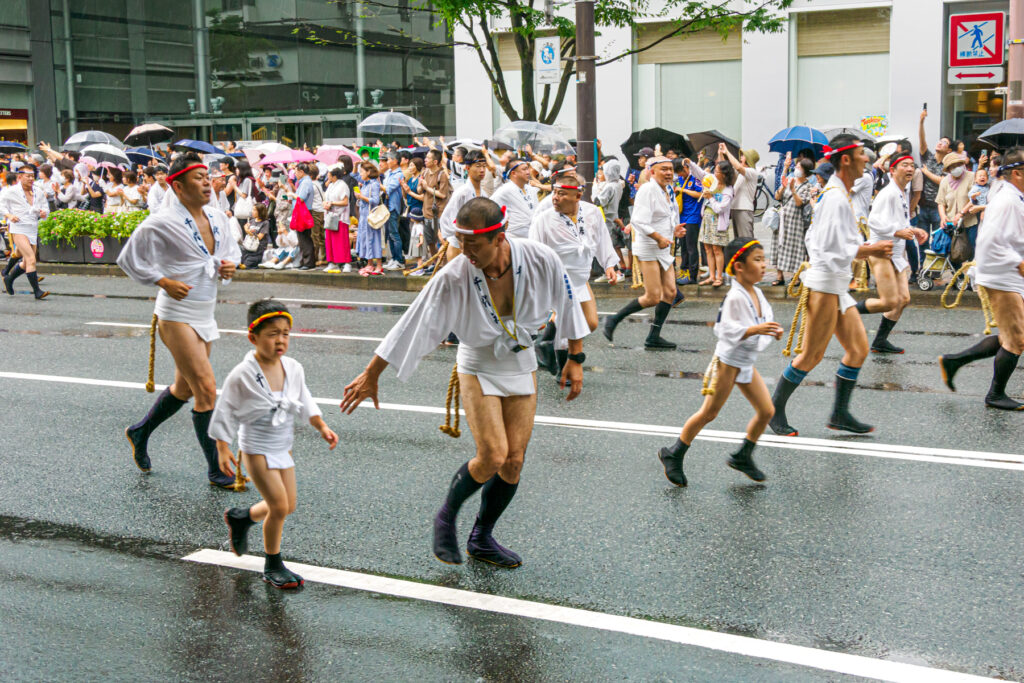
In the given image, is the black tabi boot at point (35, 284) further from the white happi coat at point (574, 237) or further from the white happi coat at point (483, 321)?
the white happi coat at point (483, 321)

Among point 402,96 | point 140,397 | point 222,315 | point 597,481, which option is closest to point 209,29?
point 402,96

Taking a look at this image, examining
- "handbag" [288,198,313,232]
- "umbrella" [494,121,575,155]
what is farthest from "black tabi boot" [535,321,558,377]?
"handbag" [288,198,313,232]

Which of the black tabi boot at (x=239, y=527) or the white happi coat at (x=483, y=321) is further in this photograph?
the black tabi boot at (x=239, y=527)

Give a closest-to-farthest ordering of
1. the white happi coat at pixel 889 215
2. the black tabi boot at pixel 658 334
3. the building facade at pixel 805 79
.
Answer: the white happi coat at pixel 889 215
the black tabi boot at pixel 658 334
the building facade at pixel 805 79

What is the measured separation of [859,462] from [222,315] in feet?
30.9

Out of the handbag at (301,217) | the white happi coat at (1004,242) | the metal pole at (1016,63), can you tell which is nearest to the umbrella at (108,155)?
the handbag at (301,217)

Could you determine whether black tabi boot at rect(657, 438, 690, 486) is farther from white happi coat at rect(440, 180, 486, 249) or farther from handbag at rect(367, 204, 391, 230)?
handbag at rect(367, 204, 391, 230)

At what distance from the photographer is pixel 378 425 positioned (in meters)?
8.16

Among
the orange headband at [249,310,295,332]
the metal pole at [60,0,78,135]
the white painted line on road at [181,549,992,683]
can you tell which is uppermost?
the metal pole at [60,0,78,135]

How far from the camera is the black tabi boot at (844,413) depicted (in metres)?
7.55

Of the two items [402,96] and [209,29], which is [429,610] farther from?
[209,29]

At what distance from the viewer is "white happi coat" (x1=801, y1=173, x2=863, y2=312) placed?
7.33 meters

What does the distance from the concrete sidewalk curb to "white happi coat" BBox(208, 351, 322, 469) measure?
8392 millimetres

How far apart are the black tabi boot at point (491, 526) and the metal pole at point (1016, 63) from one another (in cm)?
1012
